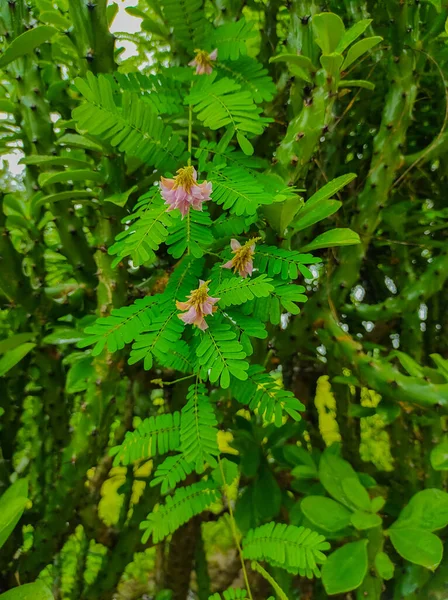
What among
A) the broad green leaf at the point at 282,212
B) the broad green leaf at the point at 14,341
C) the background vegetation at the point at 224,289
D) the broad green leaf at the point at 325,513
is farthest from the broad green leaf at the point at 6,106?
the broad green leaf at the point at 325,513

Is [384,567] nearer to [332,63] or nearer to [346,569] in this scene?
[346,569]

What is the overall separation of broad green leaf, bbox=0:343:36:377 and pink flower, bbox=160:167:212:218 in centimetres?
31

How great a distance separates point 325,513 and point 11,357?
426 millimetres

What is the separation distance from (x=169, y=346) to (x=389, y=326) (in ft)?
2.01

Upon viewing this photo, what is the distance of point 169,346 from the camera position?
Answer: 0.34 m

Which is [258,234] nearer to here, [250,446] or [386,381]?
[386,381]

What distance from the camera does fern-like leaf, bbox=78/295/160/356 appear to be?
1.15ft

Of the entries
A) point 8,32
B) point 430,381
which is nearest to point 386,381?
point 430,381

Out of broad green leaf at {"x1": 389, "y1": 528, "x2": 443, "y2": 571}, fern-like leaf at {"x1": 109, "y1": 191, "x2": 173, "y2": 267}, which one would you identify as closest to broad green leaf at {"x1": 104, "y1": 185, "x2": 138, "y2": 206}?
fern-like leaf at {"x1": 109, "y1": 191, "x2": 173, "y2": 267}

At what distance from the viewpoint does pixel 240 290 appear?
35 cm

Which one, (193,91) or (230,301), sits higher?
(193,91)

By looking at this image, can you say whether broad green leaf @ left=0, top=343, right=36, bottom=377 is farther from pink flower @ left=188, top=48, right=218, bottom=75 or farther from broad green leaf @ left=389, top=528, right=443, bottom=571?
broad green leaf @ left=389, top=528, right=443, bottom=571

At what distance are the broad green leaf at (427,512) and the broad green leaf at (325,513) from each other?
6cm

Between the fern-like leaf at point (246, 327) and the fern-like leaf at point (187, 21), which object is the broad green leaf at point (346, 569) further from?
the fern-like leaf at point (187, 21)
